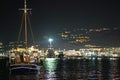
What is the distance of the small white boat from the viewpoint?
81.4m

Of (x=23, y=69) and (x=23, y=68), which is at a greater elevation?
(x=23, y=68)

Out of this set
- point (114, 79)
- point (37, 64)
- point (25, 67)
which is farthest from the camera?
point (37, 64)

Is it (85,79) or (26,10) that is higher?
(26,10)

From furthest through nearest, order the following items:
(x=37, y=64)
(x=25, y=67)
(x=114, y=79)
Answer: (x=37, y=64) < (x=25, y=67) < (x=114, y=79)

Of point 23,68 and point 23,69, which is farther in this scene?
point 23,69

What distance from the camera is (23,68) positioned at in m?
81.4

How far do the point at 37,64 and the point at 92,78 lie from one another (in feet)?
41.8

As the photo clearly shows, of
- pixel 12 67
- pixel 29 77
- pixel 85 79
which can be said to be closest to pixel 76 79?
pixel 85 79

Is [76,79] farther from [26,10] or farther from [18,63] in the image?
[26,10]

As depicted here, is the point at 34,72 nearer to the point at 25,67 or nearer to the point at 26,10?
the point at 25,67

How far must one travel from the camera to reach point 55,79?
78.9 meters

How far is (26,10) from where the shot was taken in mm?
88938

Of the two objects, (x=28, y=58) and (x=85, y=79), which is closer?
(x=85, y=79)

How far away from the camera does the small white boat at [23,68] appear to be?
8144 centimetres
